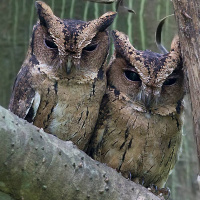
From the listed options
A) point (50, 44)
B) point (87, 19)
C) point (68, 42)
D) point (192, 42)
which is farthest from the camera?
point (87, 19)

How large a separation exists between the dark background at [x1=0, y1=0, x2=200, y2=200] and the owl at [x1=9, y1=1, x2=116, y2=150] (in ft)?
5.19

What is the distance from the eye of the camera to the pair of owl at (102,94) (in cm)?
288

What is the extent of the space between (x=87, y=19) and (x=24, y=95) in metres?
1.76

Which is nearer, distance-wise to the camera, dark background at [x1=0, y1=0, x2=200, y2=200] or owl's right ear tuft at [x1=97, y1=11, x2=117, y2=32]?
owl's right ear tuft at [x1=97, y1=11, x2=117, y2=32]

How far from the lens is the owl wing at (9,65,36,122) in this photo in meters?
2.91

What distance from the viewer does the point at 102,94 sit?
9.98 ft

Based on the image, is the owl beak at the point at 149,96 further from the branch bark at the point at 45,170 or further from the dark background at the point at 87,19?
the dark background at the point at 87,19

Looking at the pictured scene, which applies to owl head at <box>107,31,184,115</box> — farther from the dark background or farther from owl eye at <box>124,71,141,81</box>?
the dark background

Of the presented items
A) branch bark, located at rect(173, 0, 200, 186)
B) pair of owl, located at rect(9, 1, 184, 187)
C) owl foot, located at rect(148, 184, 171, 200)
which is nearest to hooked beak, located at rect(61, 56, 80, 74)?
pair of owl, located at rect(9, 1, 184, 187)

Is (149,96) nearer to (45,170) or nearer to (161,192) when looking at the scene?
(161,192)

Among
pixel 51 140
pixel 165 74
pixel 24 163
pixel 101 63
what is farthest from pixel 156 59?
pixel 24 163

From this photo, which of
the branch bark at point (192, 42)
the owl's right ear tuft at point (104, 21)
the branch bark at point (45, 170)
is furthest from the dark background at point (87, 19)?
the branch bark at point (45, 170)

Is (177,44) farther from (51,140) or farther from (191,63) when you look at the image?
(51,140)

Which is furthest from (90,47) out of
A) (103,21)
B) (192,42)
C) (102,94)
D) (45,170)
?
(45,170)
